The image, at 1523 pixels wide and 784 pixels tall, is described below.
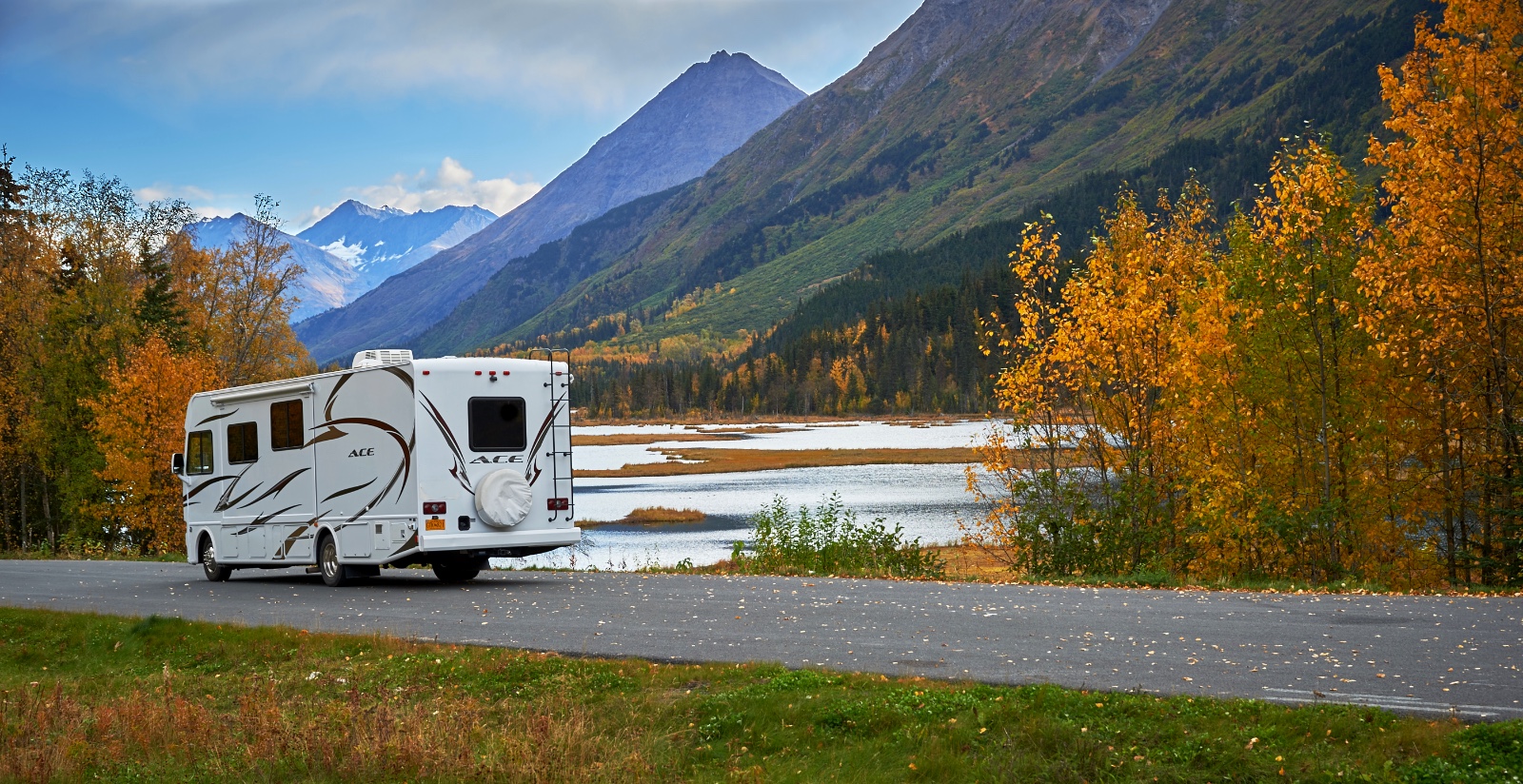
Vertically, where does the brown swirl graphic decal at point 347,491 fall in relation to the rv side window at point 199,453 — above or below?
below

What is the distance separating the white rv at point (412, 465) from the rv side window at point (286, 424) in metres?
0.03

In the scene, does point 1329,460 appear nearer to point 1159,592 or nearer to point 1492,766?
point 1159,592

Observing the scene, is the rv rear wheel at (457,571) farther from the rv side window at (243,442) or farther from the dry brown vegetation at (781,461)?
the dry brown vegetation at (781,461)

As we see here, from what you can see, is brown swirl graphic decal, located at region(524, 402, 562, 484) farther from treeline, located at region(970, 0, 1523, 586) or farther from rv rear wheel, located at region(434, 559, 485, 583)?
treeline, located at region(970, 0, 1523, 586)

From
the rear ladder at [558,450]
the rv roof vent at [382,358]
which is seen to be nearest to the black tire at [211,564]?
the rv roof vent at [382,358]

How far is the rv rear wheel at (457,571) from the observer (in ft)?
72.0

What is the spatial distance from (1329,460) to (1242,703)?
46.3 feet

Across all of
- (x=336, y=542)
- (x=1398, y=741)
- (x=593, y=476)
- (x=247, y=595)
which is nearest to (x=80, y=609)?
(x=247, y=595)

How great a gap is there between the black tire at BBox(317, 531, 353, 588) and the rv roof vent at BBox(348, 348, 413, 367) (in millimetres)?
3261

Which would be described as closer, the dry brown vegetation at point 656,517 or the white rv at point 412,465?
the white rv at point 412,465

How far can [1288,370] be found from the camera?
854 inches

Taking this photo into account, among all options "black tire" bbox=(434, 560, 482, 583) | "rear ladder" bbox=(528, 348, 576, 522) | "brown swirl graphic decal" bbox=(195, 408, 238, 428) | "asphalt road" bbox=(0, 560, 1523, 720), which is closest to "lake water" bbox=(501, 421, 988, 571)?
"black tire" bbox=(434, 560, 482, 583)

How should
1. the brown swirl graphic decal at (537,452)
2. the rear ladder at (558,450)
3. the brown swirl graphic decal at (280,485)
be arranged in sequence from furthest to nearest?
the brown swirl graphic decal at (280,485) < the rear ladder at (558,450) < the brown swirl graphic decal at (537,452)

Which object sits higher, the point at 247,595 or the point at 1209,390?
the point at 1209,390
